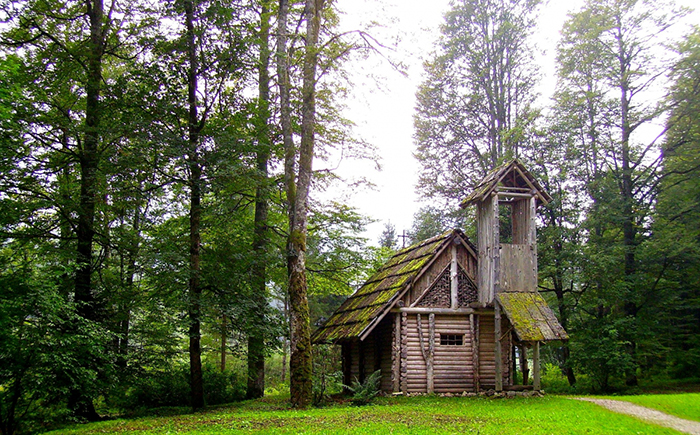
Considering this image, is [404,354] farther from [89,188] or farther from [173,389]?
[89,188]

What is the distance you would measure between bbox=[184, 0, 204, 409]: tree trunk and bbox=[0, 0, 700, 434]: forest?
7 cm

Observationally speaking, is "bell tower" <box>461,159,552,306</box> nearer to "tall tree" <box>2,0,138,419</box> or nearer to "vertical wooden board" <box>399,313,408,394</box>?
"vertical wooden board" <box>399,313,408,394</box>

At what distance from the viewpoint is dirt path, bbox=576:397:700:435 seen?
11.5 m

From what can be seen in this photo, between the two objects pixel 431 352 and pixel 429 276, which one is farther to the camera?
pixel 429 276

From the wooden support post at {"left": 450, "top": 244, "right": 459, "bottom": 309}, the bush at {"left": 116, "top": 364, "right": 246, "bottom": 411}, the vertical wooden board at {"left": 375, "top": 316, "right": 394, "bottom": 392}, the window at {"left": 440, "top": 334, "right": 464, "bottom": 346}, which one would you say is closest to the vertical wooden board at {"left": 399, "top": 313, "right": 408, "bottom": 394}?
the vertical wooden board at {"left": 375, "top": 316, "right": 394, "bottom": 392}

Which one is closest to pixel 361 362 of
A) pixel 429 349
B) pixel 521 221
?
pixel 429 349

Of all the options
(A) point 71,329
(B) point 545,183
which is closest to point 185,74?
(A) point 71,329

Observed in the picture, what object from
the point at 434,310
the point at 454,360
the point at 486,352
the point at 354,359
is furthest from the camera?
the point at 354,359

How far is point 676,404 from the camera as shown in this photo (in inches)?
573

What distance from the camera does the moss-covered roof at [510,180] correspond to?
18234 millimetres

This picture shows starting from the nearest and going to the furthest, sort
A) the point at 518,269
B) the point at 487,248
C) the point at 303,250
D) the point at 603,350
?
the point at 303,250
the point at 518,269
the point at 487,248
the point at 603,350

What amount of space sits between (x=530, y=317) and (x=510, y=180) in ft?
17.8

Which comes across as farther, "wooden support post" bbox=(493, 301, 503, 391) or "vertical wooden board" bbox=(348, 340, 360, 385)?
"vertical wooden board" bbox=(348, 340, 360, 385)

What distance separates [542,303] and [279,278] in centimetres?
1111
